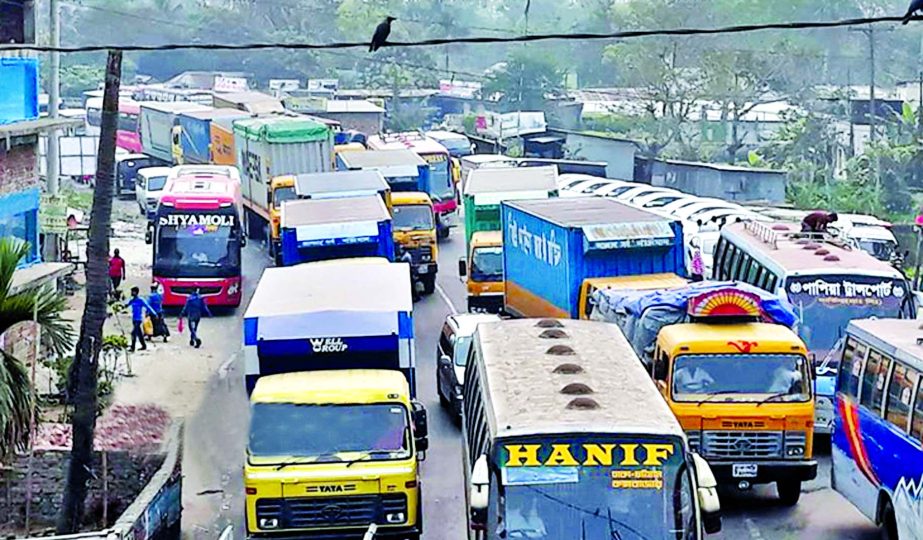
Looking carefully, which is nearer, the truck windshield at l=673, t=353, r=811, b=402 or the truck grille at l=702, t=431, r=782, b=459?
the truck grille at l=702, t=431, r=782, b=459

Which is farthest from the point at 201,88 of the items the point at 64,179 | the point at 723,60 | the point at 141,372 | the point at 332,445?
the point at 332,445

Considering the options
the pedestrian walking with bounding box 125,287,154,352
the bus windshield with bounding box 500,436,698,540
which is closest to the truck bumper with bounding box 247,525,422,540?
the bus windshield with bounding box 500,436,698,540

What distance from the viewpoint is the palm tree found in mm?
13391

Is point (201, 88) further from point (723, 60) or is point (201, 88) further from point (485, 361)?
point (485, 361)

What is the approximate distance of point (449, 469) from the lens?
64.6 ft

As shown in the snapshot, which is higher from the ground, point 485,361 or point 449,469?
point 485,361

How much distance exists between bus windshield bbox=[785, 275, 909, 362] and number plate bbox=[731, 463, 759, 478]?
3806 mm

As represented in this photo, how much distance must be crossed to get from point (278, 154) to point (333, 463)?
27682 mm

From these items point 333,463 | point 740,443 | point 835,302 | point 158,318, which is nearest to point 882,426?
point 740,443

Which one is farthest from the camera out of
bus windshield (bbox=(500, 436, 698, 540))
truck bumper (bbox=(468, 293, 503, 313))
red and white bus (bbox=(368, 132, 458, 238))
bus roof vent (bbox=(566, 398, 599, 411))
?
red and white bus (bbox=(368, 132, 458, 238))

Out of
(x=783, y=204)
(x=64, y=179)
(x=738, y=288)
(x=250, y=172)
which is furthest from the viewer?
(x=64, y=179)

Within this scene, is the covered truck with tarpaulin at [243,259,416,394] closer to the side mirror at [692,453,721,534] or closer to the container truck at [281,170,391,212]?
the side mirror at [692,453,721,534]

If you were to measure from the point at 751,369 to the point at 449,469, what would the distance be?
4640 millimetres

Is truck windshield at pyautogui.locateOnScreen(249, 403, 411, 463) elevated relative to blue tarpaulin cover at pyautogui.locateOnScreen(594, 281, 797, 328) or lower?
lower
